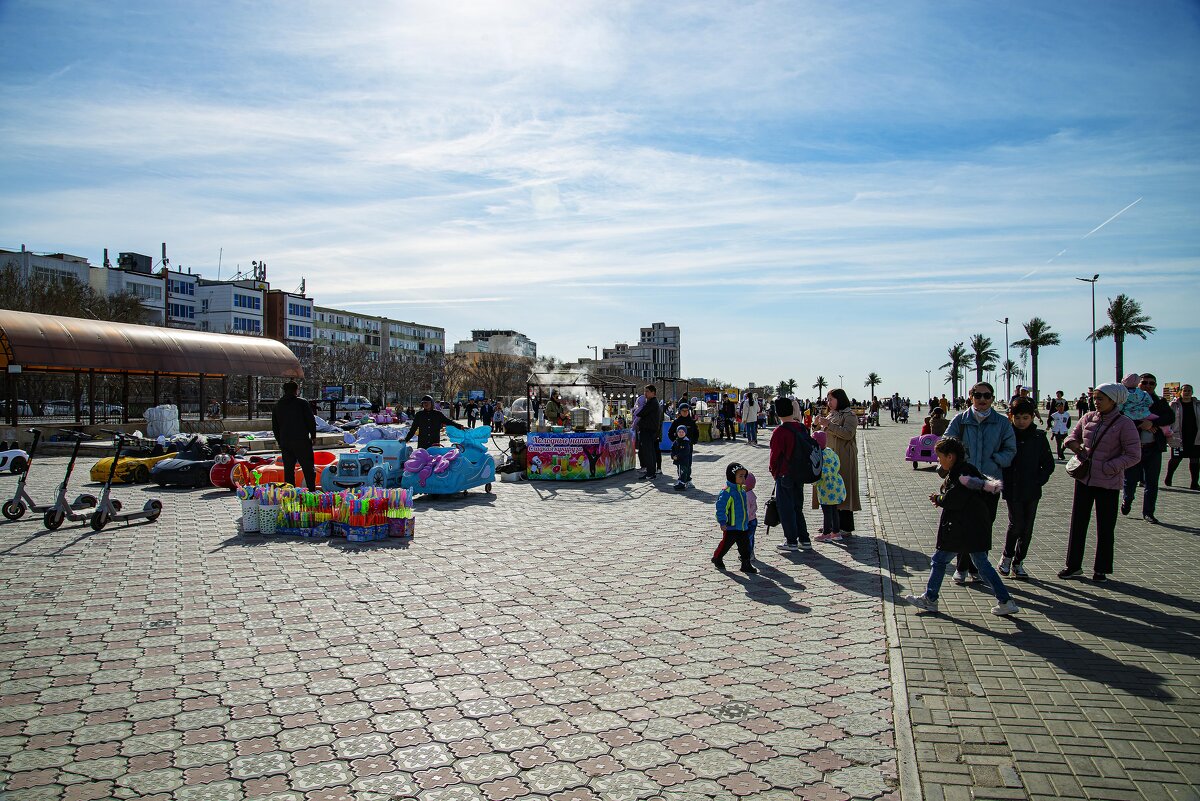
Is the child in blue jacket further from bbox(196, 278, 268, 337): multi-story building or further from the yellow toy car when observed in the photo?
bbox(196, 278, 268, 337): multi-story building

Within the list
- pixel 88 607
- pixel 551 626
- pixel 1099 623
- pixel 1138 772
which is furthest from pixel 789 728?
pixel 88 607

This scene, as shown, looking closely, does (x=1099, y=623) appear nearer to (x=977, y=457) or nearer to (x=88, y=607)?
(x=977, y=457)

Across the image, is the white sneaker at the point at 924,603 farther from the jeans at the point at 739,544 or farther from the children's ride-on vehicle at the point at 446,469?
the children's ride-on vehicle at the point at 446,469

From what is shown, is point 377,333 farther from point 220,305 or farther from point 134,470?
point 134,470

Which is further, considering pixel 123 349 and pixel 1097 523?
pixel 123 349

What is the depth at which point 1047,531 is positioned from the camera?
1024 centimetres

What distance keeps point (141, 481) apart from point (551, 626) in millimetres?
12867

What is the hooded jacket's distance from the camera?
24.3ft

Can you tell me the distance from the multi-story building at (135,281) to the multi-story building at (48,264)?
1.24m

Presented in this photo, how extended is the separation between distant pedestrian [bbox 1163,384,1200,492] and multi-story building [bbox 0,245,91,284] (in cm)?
7722

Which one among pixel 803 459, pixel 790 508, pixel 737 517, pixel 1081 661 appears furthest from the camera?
pixel 790 508

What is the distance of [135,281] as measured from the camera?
8062 cm

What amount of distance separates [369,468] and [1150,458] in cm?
1194

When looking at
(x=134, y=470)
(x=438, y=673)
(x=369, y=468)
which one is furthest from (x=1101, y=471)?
(x=134, y=470)
